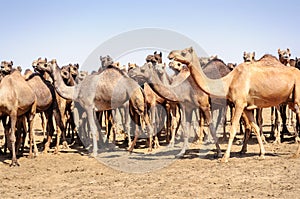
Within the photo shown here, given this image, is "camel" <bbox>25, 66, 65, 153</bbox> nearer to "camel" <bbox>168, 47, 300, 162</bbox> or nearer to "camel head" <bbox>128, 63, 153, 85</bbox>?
"camel head" <bbox>128, 63, 153, 85</bbox>

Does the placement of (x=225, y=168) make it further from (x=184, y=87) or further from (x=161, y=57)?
(x=161, y=57)

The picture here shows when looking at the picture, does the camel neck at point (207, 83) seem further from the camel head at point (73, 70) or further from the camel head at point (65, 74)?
the camel head at point (73, 70)

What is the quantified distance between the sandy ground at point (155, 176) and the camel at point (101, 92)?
1405mm

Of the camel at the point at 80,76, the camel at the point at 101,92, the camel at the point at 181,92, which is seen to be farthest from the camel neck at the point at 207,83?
the camel at the point at 80,76

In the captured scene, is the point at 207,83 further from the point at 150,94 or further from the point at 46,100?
the point at 46,100

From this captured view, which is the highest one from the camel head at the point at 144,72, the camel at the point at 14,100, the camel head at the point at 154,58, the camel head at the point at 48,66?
the camel head at the point at 154,58

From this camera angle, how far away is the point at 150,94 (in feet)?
44.9

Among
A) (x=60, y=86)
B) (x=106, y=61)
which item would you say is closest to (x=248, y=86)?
(x=60, y=86)

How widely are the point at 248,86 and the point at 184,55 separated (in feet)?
5.51

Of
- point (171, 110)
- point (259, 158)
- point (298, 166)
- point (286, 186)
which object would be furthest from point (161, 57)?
point (286, 186)

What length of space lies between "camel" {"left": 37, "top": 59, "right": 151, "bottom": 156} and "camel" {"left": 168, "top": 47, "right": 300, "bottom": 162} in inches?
125

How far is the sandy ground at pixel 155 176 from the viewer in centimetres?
777

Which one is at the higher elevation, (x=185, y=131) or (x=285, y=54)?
(x=285, y=54)

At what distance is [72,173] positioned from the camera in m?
10.1
